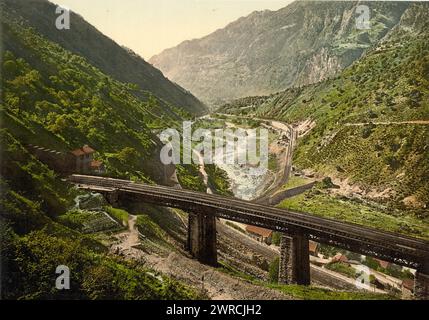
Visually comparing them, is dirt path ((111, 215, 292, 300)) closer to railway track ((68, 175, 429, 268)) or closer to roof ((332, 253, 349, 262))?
railway track ((68, 175, 429, 268))

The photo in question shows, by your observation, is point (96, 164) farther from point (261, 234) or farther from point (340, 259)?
point (340, 259)

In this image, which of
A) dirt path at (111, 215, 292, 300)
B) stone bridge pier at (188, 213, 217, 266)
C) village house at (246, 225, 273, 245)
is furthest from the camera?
village house at (246, 225, 273, 245)

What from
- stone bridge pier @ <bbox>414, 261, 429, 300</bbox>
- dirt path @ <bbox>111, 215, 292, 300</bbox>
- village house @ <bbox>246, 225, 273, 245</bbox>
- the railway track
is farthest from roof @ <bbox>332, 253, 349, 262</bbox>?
dirt path @ <bbox>111, 215, 292, 300</bbox>

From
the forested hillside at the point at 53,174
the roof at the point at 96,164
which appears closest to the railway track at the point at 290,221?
the roof at the point at 96,164

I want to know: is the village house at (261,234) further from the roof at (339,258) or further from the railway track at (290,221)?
the railway track at (290,221)
